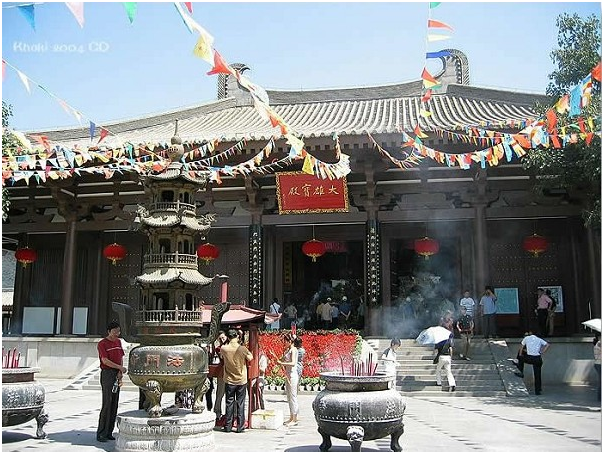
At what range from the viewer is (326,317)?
51.1 feet

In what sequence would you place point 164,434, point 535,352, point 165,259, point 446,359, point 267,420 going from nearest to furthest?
1. point 164,434
2. point 165,259
3. point 267,420
4. point 446,359
5. point 535,352

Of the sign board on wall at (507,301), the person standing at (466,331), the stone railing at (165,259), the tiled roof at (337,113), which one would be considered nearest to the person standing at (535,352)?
the person standing at (466,331)

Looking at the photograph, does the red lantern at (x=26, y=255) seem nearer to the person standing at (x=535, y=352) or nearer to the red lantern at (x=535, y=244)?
the person standing at (x=535, y=352)

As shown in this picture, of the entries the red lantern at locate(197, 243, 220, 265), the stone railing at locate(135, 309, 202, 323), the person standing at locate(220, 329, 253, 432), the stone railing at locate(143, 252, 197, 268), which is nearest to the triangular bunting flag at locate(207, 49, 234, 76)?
the stone railing at locate(143, 252, 197, 268)

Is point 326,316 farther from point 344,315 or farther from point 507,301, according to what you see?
point 507,301

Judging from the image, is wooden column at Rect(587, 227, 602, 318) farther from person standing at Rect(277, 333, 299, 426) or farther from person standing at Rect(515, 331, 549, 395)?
person standing at Rect(277, 333, 299, 426)

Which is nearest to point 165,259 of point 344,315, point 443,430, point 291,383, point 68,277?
point 291,383

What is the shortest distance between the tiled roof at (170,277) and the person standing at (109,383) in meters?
0.98

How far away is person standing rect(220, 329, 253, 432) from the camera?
7336 millimetres

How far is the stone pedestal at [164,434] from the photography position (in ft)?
19.9

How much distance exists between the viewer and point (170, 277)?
654cm

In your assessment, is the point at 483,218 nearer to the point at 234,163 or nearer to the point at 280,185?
the point at 280,185

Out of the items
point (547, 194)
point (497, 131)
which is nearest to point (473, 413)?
point (497, 131)

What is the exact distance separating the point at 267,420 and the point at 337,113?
1306 centimetres
